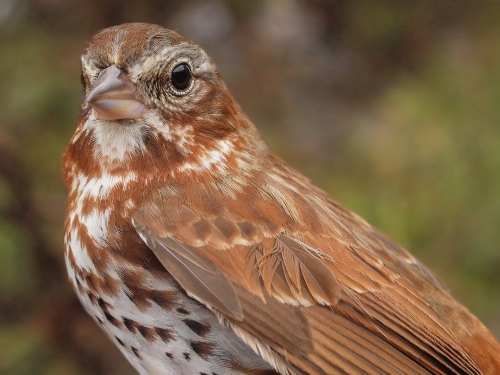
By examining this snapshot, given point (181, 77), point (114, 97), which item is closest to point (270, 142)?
point (181, 77)

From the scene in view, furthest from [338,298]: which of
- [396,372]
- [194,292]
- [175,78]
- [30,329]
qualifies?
[30,329]

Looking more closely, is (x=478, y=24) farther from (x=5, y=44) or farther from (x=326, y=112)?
(x=5, y=44)

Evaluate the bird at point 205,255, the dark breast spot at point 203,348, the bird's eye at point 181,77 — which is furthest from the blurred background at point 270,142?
the dark breast spot at point 203,348

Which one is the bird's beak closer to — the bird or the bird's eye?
the bird

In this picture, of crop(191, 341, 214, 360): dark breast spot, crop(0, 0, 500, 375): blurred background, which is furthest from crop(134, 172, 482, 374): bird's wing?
crop(0, 0, 500, 375): blurred background

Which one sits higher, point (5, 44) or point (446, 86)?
point (446, 86)
